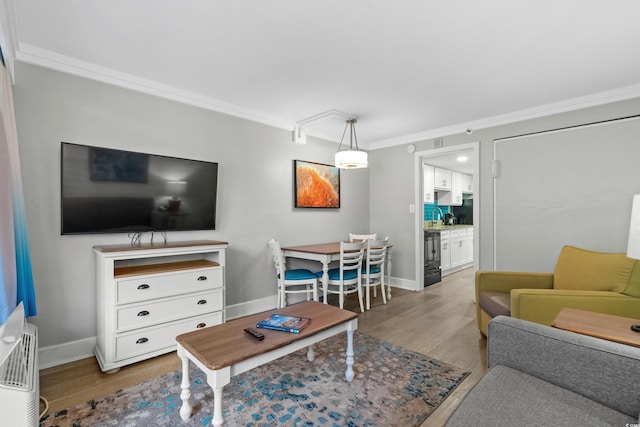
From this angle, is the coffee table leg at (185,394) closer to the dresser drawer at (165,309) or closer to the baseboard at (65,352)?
the dresser drawer at (165,309)

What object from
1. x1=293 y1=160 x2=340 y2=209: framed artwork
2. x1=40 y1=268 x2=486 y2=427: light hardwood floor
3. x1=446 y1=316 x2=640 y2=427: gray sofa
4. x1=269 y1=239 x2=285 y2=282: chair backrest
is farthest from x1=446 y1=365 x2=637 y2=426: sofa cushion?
x1=293 y1=160 x2=340 y2=209: framed artwork

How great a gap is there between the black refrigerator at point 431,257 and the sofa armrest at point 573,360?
11.4 ft

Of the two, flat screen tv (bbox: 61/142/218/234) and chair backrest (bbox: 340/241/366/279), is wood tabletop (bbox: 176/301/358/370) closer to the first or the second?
chair backrest (bbox: 340/241/366/279)

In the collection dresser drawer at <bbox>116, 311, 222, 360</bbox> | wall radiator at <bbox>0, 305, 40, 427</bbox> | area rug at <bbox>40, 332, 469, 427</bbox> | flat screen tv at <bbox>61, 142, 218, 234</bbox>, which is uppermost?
flat screen tv at <bbox>61, 142, 218, 234</bbox>

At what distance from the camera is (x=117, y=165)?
2.59m

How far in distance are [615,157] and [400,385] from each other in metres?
3.17

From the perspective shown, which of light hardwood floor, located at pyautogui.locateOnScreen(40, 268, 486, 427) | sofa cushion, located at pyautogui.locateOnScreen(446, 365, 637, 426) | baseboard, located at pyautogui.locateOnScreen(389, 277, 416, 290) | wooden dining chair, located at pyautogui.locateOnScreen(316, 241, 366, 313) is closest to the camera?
sofa cushion, located at pyautogui.locateOnScreen(446, 365, 637, 426)

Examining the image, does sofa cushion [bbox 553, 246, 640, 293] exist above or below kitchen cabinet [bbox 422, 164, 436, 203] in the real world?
below

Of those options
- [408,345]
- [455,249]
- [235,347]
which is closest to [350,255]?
[408,345]

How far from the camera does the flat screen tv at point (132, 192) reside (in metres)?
2.41

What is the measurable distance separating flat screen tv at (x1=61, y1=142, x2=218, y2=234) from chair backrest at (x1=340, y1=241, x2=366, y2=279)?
147 centimetres

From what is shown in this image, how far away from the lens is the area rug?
5.70 ft

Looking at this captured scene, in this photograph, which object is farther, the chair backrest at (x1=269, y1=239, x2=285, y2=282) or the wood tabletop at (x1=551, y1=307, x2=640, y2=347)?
the chair backrest at (x1=269, y1=239, x2=285, y2=282)

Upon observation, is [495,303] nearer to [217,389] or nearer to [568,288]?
[568,288]
